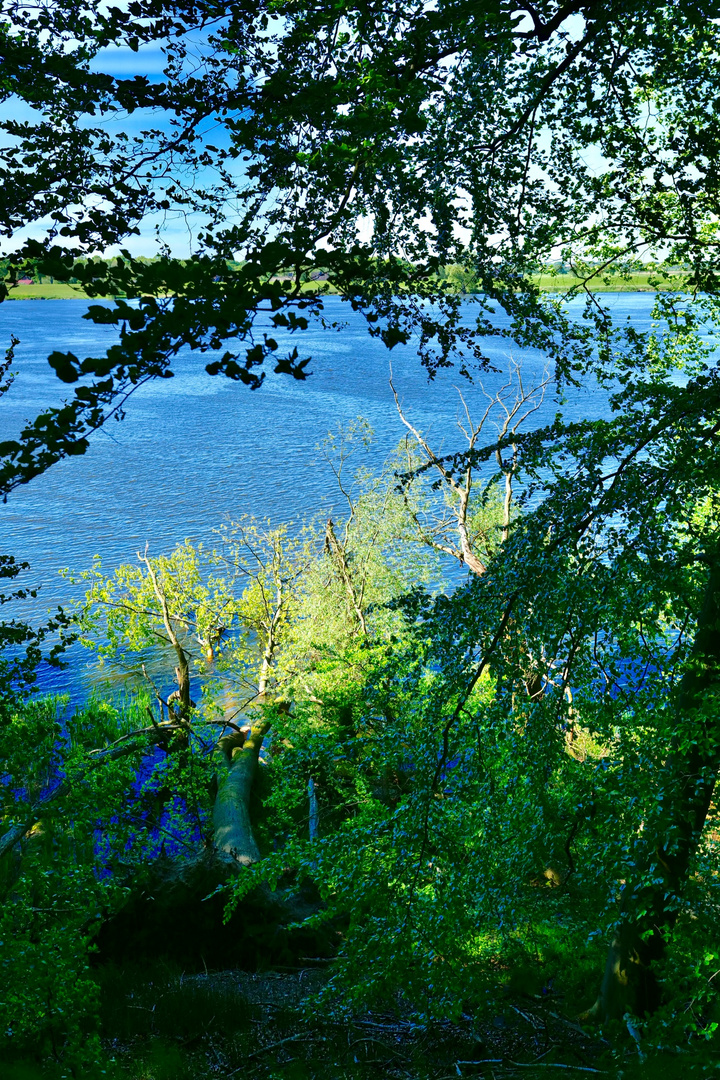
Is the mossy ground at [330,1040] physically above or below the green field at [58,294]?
below

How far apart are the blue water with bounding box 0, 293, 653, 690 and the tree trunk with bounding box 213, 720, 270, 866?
6327 mm

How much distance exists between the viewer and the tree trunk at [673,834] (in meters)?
5.31

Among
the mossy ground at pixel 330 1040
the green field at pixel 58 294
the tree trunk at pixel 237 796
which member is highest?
the green field at pixel 58 294

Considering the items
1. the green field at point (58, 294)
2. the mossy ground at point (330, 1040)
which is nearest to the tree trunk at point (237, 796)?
the mossy ground at point (330, 1040)

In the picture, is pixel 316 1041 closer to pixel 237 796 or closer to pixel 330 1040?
pixel 330 1040

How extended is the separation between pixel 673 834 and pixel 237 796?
11.6 m

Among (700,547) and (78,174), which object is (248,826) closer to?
(700,547)

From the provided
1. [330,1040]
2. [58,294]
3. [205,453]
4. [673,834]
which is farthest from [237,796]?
[205,453]

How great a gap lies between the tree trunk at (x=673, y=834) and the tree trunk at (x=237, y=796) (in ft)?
21.0

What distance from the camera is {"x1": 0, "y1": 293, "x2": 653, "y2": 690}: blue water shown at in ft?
90.8

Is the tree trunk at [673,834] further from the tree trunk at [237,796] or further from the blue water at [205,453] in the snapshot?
the blue water at [205,453]

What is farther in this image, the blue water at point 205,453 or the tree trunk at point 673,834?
the blue water at point 205,453

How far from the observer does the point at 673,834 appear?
523 cm

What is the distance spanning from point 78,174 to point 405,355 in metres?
46.1
